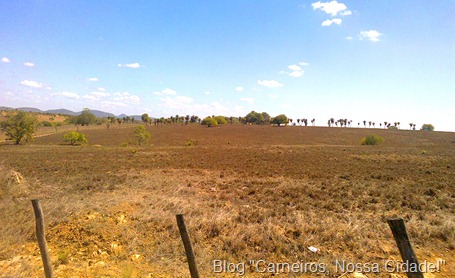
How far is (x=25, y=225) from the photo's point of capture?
6637mm

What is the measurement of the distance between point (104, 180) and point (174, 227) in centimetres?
1075

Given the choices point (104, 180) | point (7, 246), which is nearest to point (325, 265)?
point (7, 246)

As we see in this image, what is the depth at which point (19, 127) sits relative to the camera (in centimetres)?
4769

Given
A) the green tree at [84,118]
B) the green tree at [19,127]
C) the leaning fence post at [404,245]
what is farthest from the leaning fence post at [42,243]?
the green tree at [84,118]

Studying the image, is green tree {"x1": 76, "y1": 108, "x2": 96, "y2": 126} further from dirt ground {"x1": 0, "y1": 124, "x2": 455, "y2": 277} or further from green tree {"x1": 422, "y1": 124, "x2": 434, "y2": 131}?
green tree {"x1": 422, "y1": 124, "x2": 434, "y2": 131}

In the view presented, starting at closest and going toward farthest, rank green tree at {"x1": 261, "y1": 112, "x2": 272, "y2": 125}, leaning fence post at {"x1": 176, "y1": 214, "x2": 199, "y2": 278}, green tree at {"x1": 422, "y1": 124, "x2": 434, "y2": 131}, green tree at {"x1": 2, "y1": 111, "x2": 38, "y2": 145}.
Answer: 1. leaning fence post at {"x1": 176, "y1": 214, "x2": 199, "y2": 278}
2. green tree at {"x1": 2, "y1": 111, "x2": 38, "y2": 145}
3. green tree at {"x1": 422, "y1": 124, "x2": 434, "y2": 131}
4. green tree at {"x1": 261, "y1": 112, "x2": 272, "y2": 125}

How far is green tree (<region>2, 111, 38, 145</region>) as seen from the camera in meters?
47.1

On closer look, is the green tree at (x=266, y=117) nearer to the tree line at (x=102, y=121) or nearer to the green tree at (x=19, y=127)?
the tree line at (x=102, y=121)

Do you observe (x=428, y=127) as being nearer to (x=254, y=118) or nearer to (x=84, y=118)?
(x=254, y=118)

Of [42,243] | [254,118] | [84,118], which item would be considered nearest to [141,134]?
[42,243]

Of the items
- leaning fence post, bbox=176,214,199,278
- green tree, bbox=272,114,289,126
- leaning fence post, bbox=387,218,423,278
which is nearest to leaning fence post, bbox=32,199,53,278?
leaning fence post, bbox=176,214,199,278

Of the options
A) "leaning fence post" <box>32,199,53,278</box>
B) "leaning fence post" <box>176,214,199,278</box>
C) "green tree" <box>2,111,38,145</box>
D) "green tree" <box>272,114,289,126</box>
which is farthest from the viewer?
"green tree" <box>272,114,289,126</box>

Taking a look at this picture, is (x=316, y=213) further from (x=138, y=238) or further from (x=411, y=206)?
(x=138, y=238)

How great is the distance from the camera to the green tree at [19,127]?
47062 mm
